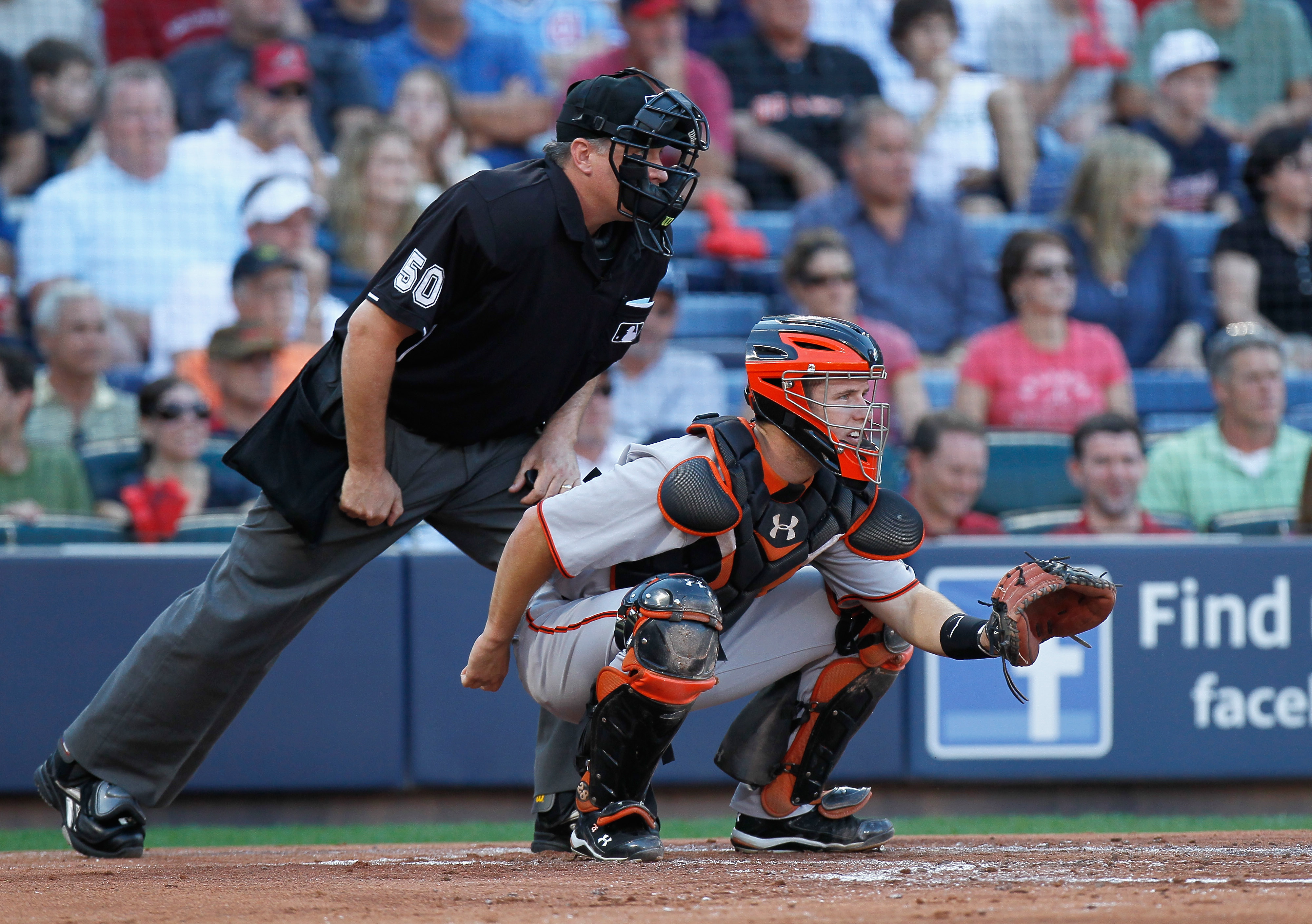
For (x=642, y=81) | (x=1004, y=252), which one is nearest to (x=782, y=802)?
(x=642, y=81)

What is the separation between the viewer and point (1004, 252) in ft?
21.7

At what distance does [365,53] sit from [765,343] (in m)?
5.41

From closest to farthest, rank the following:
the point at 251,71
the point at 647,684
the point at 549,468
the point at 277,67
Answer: the point at 647,684
the point at 549,468
the point at 277,67
the point at 251,71

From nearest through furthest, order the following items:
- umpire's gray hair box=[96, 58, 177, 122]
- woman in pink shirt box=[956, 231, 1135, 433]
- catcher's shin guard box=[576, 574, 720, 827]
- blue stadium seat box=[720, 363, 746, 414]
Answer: catcher's shin guard box=[576, 574, 720, 827]
woman in pink shirt box=[956, 231, 1135, 433]
blue stadium seat box=[720, 363, 746, 414]
umpire's gray hair box=[96, 58, 177, 122]

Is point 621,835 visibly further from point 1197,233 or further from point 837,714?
point 1197,233

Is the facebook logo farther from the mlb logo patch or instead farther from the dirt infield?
the mlb logo patch

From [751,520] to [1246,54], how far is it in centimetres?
688

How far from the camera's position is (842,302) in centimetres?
619

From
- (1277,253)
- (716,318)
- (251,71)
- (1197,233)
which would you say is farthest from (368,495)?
(1197,233)

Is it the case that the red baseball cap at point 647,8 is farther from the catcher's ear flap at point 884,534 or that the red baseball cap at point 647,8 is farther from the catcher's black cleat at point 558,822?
the catcher's black cleat at point 558,822

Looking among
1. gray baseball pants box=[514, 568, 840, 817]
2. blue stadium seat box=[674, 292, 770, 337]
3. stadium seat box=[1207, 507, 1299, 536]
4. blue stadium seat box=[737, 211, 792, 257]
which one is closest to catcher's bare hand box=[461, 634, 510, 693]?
gray baseball pants box=[514, 568, 840, 817]

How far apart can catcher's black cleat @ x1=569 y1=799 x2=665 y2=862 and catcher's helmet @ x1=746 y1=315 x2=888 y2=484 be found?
0.85m

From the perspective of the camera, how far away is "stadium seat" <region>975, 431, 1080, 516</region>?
573 cm

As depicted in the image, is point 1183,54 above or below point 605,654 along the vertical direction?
above
